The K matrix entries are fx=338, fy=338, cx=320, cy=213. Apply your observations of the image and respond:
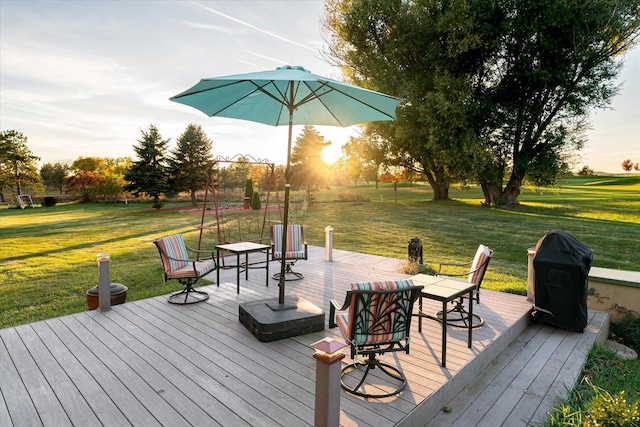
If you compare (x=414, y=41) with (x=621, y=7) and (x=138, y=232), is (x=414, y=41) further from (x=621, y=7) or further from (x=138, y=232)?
(x=138, y=232)

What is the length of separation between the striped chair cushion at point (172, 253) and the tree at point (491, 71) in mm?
14649

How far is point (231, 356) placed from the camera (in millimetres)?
3189

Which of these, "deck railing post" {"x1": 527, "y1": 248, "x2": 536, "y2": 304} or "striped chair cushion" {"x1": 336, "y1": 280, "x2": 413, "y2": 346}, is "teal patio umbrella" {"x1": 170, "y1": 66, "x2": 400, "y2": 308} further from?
"deck railing post" {"x1": 527, "y1": 248, "x2": 536, "y2": 304}

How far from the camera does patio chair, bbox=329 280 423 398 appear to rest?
2521 mm

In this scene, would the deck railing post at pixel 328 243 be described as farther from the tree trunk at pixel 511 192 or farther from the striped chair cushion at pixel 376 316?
the tree trunk at pixel 511 192

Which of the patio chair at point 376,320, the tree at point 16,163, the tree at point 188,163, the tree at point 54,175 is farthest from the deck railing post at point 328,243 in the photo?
the tree at point 54,175

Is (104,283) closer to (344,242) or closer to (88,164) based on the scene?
(344,242)

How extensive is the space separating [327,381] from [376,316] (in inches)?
33.1

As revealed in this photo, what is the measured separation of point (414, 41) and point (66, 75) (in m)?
15.6

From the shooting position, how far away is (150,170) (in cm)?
2534

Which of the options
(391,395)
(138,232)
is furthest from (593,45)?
A: (138,232)

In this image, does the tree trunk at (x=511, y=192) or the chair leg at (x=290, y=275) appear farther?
the tree trunk at (x=511, y=192)

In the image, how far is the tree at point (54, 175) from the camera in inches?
1690

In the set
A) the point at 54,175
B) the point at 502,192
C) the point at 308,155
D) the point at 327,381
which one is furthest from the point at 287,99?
the point at 54,175
